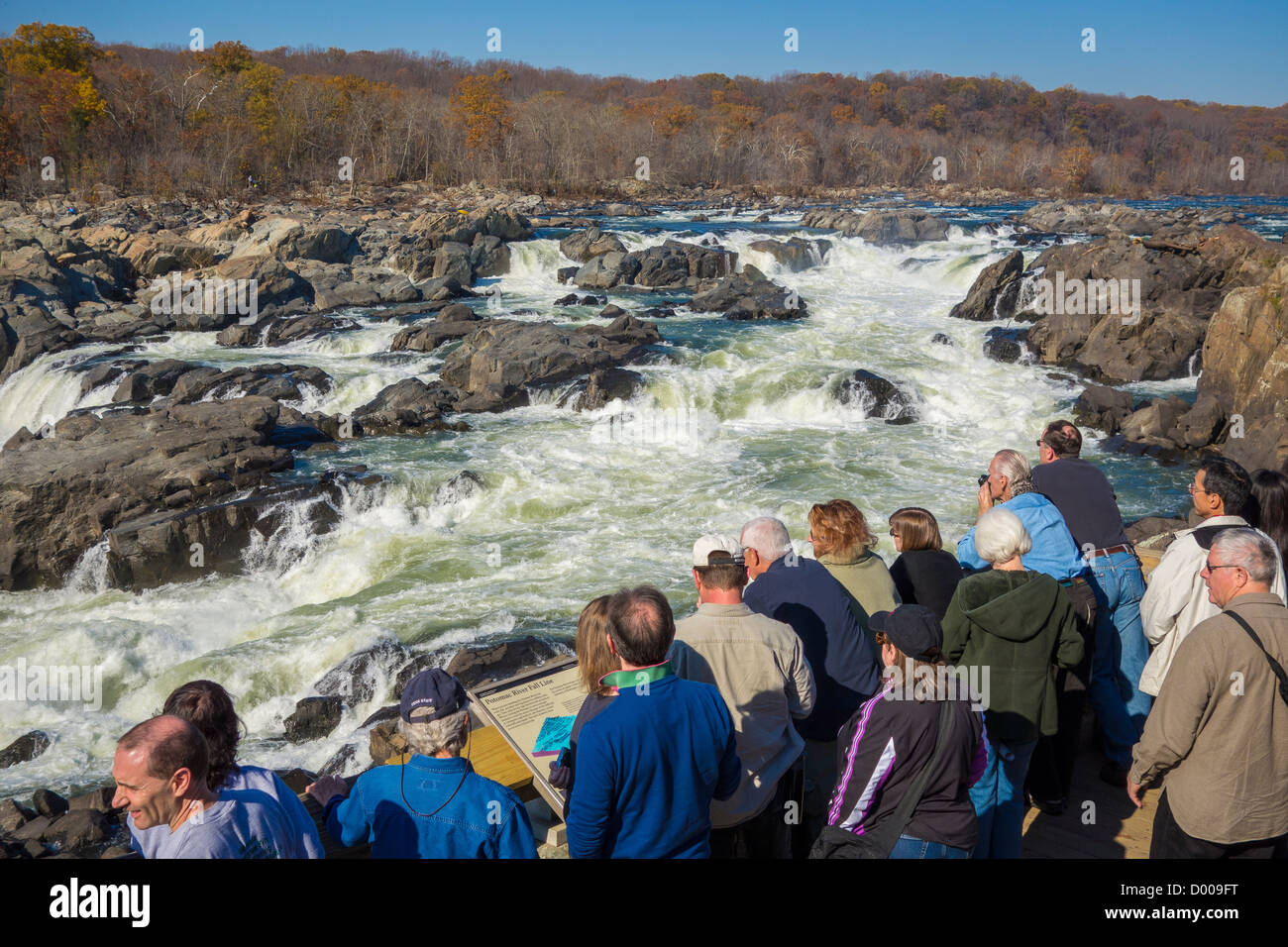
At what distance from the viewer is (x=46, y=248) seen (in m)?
29.1

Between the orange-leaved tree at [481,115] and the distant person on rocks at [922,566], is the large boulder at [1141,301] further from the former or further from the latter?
the orange-leaved tree at [481,115]

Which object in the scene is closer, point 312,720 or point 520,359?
point 312,720

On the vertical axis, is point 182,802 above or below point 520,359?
below

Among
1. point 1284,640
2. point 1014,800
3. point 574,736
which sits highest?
point 1284,640

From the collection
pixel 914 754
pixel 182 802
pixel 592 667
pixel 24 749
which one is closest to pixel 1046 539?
pixel 914 754

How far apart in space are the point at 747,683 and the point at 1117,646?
2.99m

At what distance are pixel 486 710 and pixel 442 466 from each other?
11.7 m

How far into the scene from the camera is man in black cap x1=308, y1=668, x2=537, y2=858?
307cm

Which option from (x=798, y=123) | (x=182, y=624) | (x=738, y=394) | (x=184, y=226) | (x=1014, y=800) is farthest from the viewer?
(x=798, y=123)

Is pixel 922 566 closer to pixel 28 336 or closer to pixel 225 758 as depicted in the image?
pixel 225 758

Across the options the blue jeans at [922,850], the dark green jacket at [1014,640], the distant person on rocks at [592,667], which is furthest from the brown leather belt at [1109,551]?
the distant person on rocks at [592,667]

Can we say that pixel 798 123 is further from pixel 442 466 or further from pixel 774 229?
Answer: pixel 442 466

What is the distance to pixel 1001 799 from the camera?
163 inches
